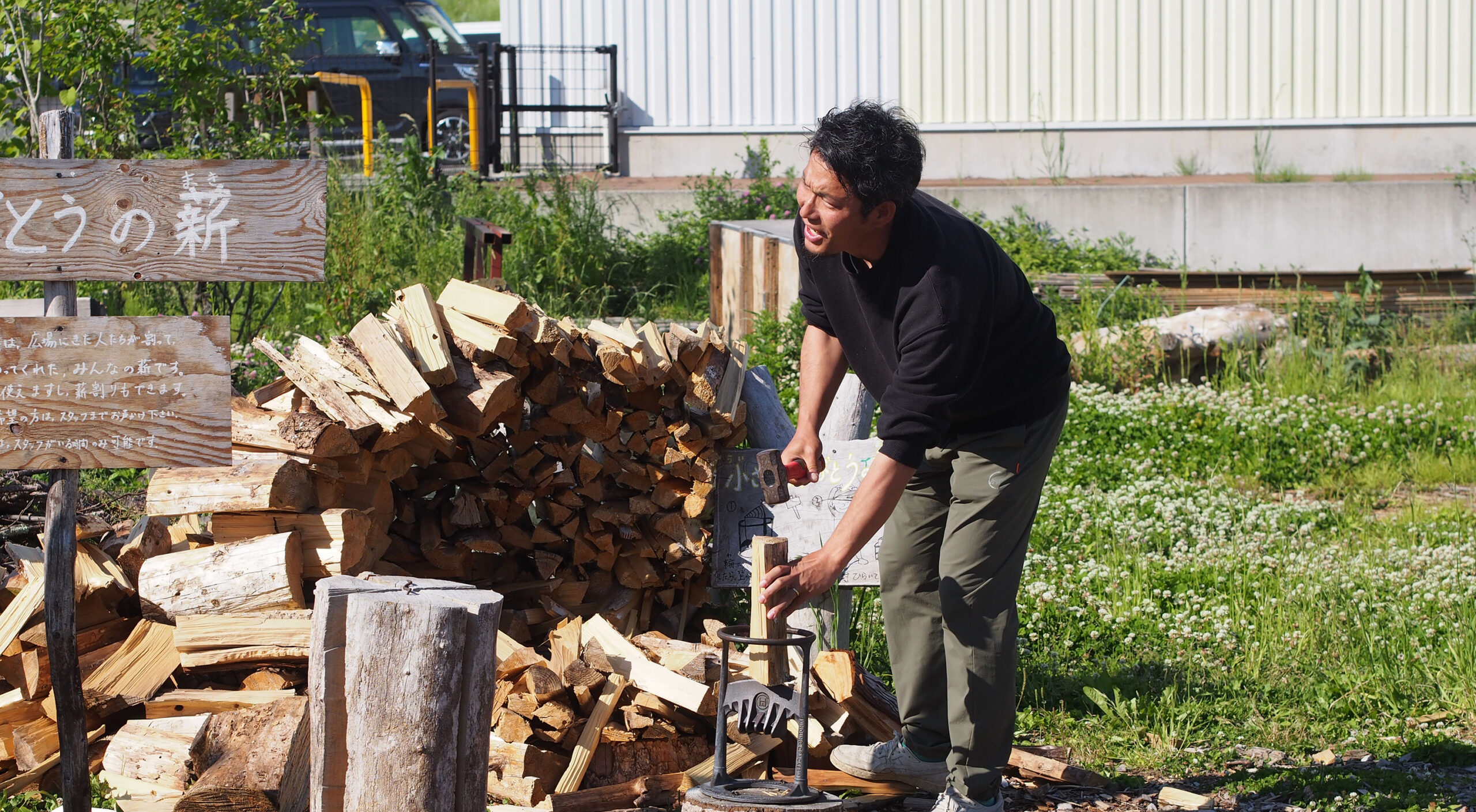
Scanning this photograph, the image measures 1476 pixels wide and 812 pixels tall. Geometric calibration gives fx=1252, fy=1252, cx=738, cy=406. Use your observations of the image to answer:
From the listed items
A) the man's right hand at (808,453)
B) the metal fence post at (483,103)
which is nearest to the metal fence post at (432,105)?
the metal fence post at (483,103)

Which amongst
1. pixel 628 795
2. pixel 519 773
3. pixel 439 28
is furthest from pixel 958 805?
pixel 439 28

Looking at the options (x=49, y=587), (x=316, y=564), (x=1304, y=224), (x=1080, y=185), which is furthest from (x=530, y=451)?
(x=1304, y=224)

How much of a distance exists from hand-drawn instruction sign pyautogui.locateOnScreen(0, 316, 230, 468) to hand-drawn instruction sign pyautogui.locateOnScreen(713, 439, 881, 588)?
1.72 m

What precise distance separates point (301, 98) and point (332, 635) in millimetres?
9865

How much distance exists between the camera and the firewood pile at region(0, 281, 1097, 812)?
135 inches

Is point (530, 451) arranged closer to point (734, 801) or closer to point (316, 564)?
point (316, 564)

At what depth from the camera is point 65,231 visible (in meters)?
3.18

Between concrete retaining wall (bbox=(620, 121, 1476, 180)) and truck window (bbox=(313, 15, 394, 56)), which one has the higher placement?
truck window (bbox=(313, 15, 394, 56))

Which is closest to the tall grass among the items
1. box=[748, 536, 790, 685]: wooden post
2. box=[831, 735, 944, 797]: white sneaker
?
box=[831, 735, 944, 797]: white sneaker

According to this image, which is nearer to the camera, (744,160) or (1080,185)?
(1080,185)

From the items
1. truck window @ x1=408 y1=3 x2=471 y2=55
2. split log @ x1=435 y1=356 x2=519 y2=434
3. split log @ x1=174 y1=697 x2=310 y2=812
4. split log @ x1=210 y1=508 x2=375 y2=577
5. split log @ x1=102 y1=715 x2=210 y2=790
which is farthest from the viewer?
truck window @ x1=408 y1=3 x2=471 y2=55

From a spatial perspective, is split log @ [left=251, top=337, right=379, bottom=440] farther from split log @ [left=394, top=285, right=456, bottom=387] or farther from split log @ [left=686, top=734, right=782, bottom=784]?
split log @ [left=686, top=734, right=782, bottom=784]

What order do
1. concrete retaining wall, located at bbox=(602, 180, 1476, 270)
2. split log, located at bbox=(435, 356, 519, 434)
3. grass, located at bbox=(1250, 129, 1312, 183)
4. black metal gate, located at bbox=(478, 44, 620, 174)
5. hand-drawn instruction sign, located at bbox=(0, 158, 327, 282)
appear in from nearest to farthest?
1. hand-drawn instruction sign, located at bbox=(0, 158, 327, 282)
2. split log, located at bbox=(435, 356, 519, 434)
3. concrete retaining wall, located at bbox=(602, 180, 1476, 270)
4. grass, located at bbox=(1250, 129, 1312, 183)
5. black metal gate, located at bbox=(478, 44, 620, 174)

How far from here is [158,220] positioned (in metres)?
3.21
